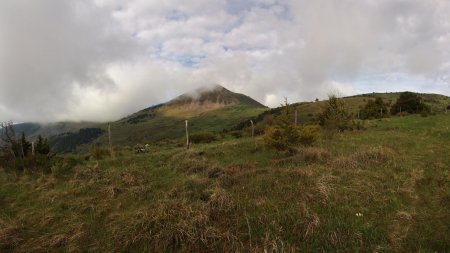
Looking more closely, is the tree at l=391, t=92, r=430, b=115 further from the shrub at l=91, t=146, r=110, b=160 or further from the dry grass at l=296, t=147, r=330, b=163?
the shrub at l=91, t=146, r=110, b=160

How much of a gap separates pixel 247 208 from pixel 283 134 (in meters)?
12.5

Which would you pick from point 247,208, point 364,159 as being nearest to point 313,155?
point 364,159

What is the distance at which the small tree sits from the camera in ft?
75.2

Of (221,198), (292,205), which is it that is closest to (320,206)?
(292,205)

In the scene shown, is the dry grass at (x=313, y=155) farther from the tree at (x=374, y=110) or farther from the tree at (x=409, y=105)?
the tree at (x=409, y=105)

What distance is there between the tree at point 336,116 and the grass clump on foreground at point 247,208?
38.2ft

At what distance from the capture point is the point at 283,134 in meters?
23.5

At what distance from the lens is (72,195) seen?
50.4 feet

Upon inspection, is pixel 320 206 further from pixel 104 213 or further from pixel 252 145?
pixel 252 145

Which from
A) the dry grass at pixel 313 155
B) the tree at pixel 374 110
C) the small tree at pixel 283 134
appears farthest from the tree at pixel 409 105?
the dry grass at pixel 313 155

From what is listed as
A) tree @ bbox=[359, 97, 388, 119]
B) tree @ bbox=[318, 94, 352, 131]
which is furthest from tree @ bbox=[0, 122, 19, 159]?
tree @ bbox=[359, 97, 388, 119]

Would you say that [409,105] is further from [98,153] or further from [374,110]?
[98,153]

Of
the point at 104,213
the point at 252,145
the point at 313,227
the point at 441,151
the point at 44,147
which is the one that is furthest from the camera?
the point at 44,147

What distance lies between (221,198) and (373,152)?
10.7 meters
